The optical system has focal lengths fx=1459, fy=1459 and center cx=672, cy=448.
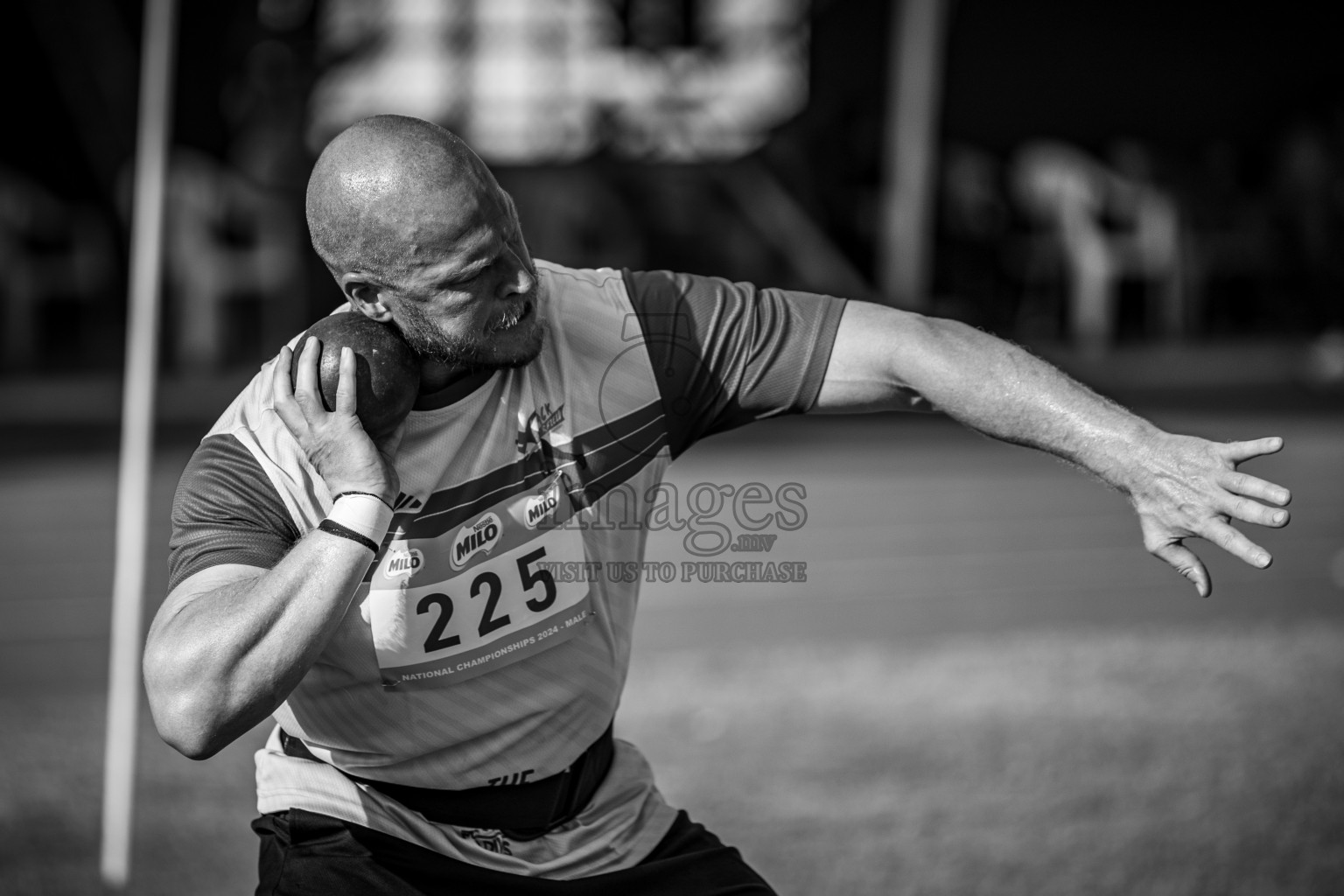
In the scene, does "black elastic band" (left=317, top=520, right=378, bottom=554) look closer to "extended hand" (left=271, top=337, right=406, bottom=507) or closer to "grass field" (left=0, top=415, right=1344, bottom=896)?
"extended hand" (left=271, top=337, right=406, bottom=507)

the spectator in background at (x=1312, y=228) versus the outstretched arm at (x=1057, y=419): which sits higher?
the spectator in background at (x=1312, y=228)

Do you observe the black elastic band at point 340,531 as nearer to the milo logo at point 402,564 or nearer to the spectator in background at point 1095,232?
the milo logo at point 402,564

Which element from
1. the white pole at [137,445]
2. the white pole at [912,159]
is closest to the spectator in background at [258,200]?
the white pole at [912,159]

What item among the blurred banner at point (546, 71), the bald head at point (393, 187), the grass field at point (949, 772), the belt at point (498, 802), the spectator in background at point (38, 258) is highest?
the blurred banner at point (546, 71)

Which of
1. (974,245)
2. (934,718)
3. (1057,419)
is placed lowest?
(934,718)

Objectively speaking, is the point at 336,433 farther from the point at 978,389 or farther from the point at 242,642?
the point at 978,389

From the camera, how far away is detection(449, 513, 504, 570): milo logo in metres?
3.22

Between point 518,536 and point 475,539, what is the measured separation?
11 cm

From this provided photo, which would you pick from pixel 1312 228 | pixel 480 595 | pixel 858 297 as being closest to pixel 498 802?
pixel 480 595

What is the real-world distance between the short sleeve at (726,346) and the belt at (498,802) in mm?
871

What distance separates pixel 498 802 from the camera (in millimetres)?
3344

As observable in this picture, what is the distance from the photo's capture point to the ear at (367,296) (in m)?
3.18

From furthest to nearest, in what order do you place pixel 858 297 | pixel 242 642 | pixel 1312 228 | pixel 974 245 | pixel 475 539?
pixel 1312 228 → pixel 974 245 → pixel 858 297 → pixel 475 539 → pixel 242 642

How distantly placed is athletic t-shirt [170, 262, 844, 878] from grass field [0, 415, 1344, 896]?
2.48 m
